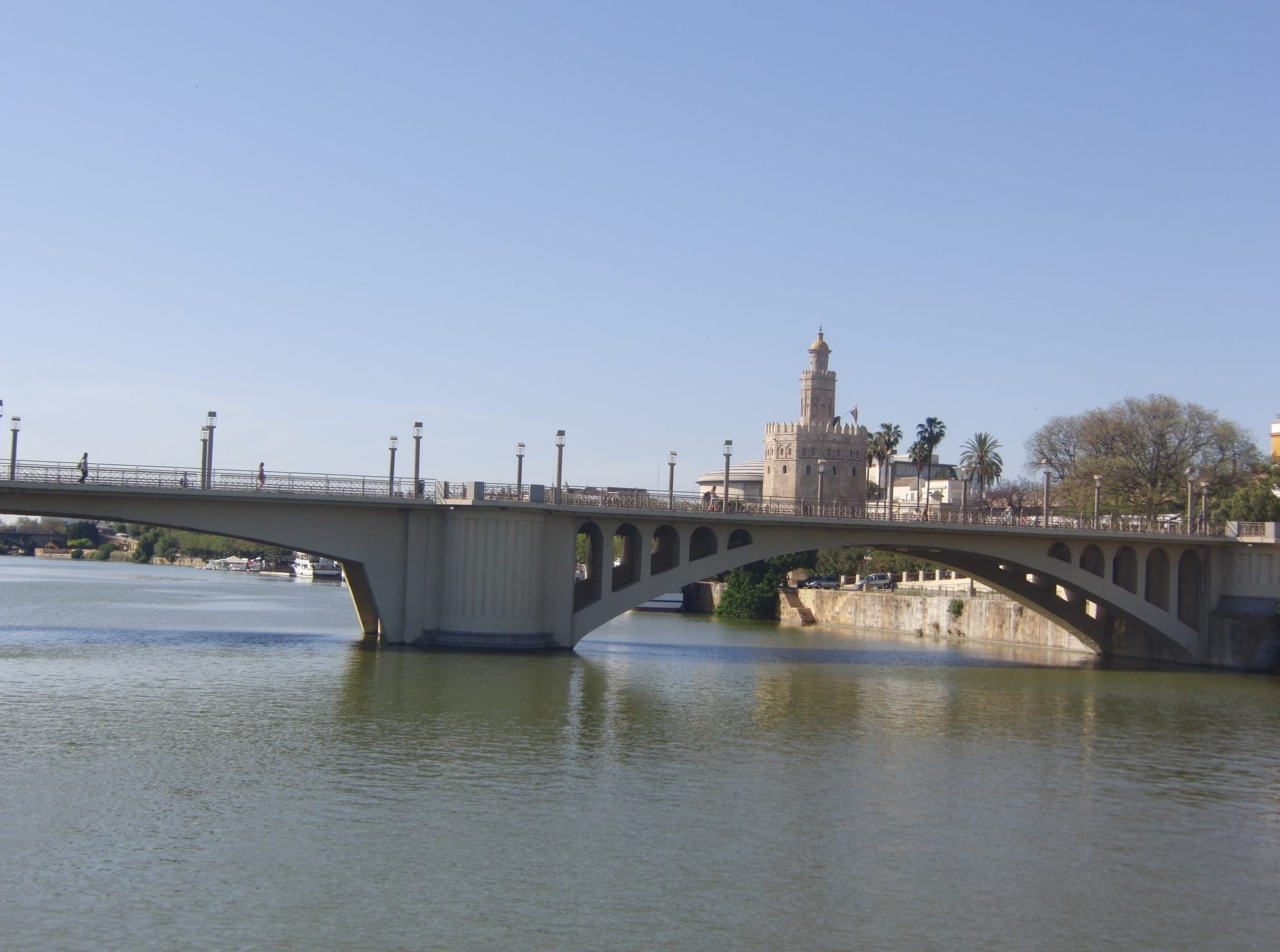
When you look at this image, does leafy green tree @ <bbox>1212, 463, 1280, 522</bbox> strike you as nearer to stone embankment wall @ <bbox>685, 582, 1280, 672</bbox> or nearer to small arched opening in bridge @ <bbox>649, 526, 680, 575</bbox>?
stone embankment wall @ <bbox>685, 582, 1280, 672</bbox>

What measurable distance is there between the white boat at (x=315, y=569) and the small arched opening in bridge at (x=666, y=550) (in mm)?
103930

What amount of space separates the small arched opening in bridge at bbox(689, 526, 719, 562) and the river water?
1028 cm

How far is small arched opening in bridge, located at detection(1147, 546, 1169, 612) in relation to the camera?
6888 cm

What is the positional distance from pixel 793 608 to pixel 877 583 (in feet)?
23.1

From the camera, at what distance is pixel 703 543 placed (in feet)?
210

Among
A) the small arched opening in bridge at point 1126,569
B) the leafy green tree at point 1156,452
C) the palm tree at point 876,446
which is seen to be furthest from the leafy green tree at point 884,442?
the small arched opening in bridge at point 1126,569

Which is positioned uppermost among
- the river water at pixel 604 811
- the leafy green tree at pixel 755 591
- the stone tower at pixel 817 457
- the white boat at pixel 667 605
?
the stone tower at pixel 817 457

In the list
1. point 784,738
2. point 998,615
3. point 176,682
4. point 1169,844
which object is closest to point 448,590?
point 176,682

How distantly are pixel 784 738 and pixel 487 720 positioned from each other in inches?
306

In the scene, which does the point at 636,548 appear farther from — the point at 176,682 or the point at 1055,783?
the point at 1055,783

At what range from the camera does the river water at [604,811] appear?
2034 centimetres

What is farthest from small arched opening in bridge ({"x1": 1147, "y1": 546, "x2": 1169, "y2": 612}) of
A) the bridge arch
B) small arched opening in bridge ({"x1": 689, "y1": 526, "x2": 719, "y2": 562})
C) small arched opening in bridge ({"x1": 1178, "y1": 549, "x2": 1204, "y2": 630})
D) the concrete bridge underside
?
small arched opening in bridge ({"x1": 689, "y1": 526, "x2": 719, "y2": 562})

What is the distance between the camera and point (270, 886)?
21219 millimetres

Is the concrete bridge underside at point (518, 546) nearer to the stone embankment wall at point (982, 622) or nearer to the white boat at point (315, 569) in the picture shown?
the stone embankment wall at point (982, 622)
